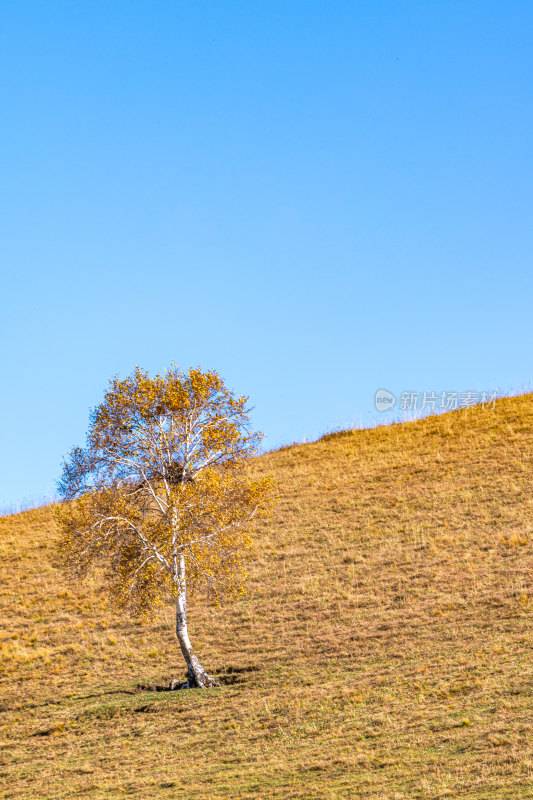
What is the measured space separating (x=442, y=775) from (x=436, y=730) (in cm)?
319

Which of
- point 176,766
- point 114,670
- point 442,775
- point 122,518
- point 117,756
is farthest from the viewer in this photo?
point 114,670

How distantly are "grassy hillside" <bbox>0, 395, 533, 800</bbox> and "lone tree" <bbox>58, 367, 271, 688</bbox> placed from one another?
370 cm

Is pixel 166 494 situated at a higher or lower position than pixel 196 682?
higher

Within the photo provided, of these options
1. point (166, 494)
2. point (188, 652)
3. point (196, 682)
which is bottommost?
point (196, 682)

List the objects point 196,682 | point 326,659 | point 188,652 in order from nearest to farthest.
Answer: point 196,682
point 188,652
point 326,659

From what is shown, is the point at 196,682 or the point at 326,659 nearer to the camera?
the point at 196,682

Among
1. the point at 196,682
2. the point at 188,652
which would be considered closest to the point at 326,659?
the point at 196,682

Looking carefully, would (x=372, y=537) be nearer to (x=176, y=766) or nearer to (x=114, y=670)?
(x=114, y=670)

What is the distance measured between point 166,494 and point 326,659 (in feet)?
Answer: 25.9

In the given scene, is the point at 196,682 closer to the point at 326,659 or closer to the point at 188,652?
the point at 188,652

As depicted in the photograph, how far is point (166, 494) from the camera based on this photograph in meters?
28.3

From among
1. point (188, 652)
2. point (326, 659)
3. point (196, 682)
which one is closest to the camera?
point (196, 682)

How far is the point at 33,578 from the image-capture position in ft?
141

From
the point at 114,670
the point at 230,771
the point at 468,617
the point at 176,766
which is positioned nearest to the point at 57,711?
the point at 114,670
